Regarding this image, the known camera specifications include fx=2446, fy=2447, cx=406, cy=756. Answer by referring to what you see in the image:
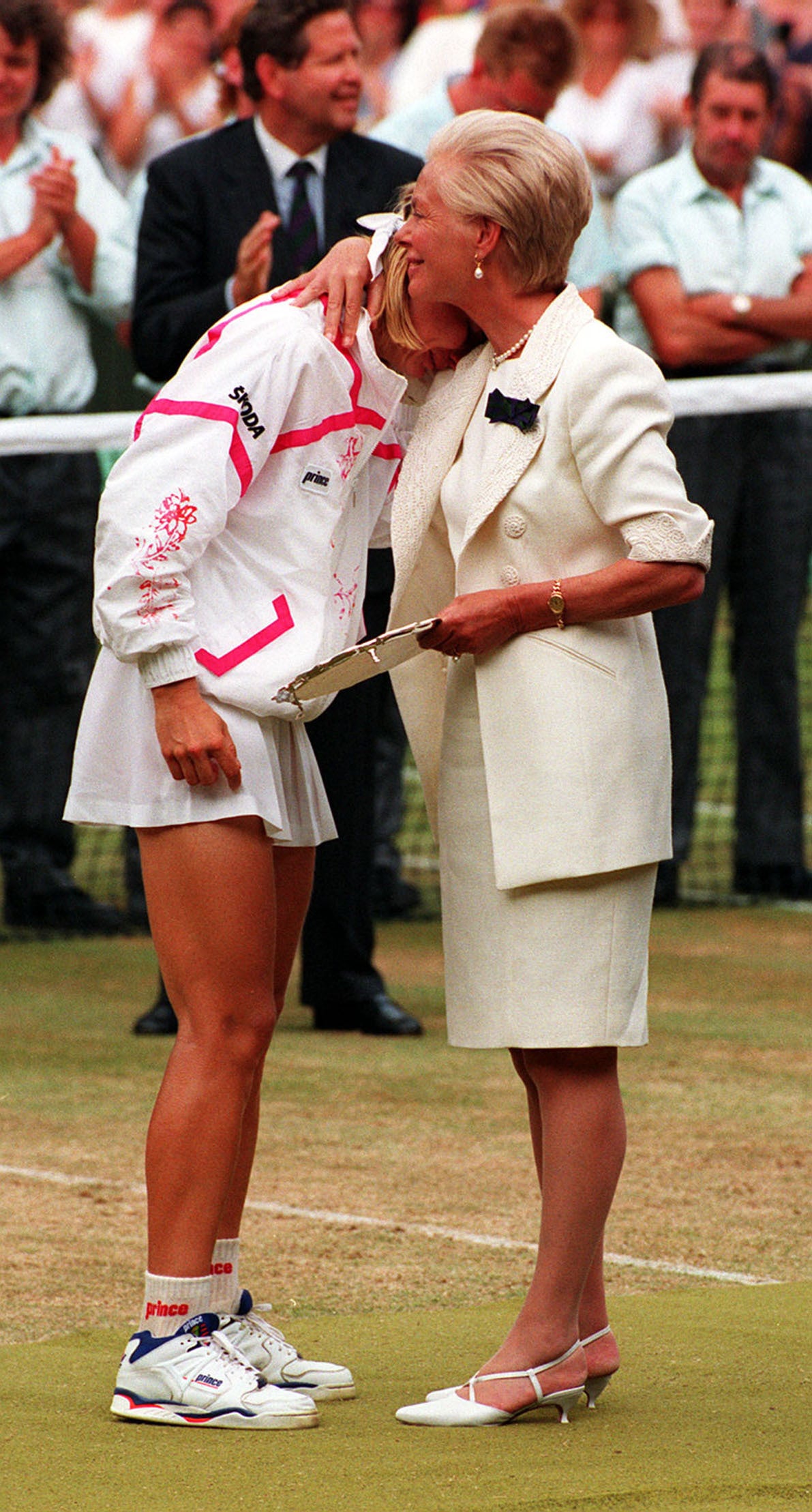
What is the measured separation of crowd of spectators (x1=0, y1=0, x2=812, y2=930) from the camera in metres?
8.76

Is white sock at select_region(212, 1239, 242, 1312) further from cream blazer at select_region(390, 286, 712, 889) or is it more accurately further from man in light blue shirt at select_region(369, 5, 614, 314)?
man in light blue shirt at select_region(369, 5, 614, 314)

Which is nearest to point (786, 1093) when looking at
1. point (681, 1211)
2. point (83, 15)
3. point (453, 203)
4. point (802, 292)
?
point (681, 1211)

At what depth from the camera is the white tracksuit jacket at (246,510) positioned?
387cm

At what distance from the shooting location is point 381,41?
14.6 m

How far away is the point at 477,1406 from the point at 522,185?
6.41 feet

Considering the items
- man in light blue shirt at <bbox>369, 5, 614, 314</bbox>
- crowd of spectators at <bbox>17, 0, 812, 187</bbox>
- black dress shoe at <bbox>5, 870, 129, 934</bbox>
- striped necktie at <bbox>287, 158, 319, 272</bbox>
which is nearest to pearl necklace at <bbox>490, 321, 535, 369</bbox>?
striped necktie at <bbox>287, 158, 319, 272</bbox>

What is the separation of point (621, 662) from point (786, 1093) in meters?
2.97

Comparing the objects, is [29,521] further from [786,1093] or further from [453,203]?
[453,203]

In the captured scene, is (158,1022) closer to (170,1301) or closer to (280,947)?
(280,947)

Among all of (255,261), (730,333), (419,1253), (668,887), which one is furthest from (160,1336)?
(730,333)

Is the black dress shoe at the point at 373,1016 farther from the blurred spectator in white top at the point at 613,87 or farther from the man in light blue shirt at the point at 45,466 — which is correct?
the blurred spectator in white top at the point at 613,87

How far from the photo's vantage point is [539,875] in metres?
3.91

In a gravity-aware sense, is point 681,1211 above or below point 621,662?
below

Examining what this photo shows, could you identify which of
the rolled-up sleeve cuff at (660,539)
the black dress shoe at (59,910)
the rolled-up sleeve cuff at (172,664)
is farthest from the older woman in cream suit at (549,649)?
Answer: the black dress shoe at (59,910)
